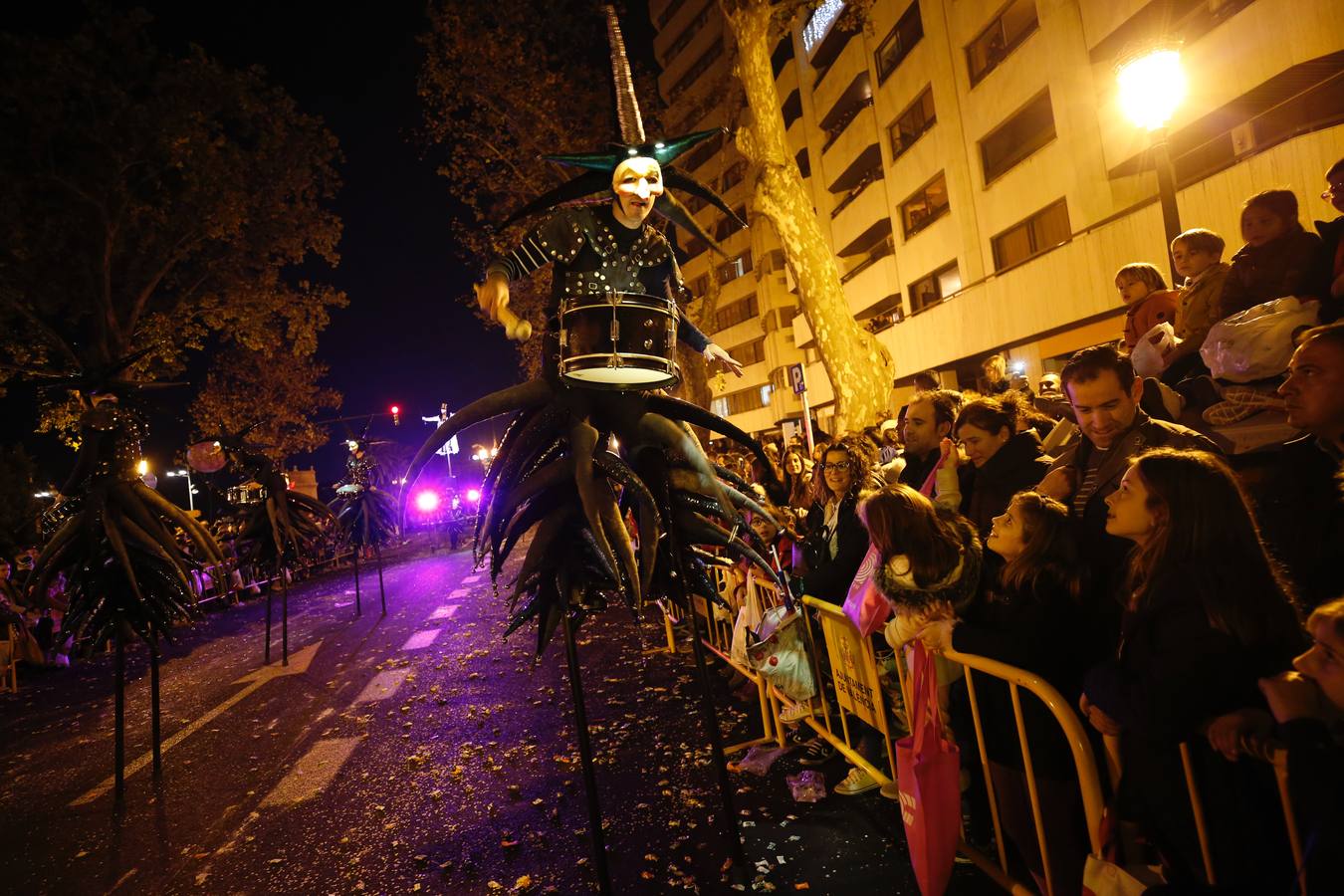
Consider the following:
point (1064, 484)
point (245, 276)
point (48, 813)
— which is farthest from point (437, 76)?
point (1064, 484)

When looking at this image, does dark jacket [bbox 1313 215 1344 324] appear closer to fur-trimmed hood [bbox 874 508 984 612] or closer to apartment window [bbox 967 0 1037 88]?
fur-trimmed hood [bbox 874 508 984 612]

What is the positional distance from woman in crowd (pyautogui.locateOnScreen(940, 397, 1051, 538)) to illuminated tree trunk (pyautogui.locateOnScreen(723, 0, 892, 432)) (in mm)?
8065

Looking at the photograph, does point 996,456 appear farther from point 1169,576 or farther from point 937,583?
point 1169,576

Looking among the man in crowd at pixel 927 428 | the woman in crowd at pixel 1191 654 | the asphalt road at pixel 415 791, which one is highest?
the man in crowd at pixel 927 428

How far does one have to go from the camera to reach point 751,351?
47531 mm

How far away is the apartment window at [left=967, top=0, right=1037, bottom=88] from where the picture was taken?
18.8 meters

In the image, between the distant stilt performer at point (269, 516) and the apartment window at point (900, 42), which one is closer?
the distant stilt performer at point (269, 516)

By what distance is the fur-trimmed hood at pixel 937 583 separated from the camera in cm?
324

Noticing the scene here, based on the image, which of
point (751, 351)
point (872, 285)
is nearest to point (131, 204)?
point (872, 285)

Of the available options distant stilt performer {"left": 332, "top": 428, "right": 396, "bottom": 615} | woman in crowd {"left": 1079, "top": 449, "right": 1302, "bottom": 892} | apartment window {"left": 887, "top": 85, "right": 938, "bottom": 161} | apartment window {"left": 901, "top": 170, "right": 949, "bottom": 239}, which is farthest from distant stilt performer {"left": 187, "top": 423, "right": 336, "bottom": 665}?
apartment window {"left": 887, "top": 85, "right": 938, "bottom": 161}

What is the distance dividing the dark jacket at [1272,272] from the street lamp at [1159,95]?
11.2ft

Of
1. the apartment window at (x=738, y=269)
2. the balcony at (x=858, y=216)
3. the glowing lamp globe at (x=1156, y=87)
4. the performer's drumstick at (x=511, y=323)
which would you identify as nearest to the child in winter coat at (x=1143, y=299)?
the glowing lamp globe at (x=1156, y=87)

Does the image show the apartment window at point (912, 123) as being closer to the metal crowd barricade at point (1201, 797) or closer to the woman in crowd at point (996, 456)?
the woman in crowd at point (996, 456)

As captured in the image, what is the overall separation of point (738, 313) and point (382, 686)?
43.9 m
